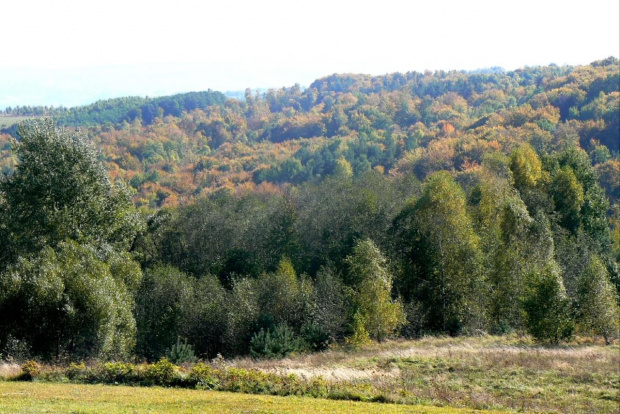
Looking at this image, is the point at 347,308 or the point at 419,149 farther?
the point at 419,149

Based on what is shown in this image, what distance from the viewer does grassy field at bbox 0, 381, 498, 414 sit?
15734 millimetres

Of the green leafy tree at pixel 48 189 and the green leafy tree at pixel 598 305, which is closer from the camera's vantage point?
the green leafy tree at pixel 598 305

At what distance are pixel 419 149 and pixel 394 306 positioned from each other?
11430 cm

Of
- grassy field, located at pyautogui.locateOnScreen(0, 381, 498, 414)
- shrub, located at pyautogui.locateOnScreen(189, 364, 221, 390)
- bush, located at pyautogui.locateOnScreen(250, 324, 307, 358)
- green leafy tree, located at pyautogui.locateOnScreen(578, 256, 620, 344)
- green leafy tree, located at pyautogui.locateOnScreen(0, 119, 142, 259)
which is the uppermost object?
green leafy tree, located at pyautogui.locateOnScreen(0, 119, 142, 259)

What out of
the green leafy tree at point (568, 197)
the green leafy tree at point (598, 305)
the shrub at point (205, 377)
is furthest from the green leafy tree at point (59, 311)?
the green leafy tree at point (568, 197)

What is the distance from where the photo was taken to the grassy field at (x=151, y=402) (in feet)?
51.6

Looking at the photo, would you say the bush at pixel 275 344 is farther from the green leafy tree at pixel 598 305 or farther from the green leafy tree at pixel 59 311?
the green leafy tree at pixel 598 305

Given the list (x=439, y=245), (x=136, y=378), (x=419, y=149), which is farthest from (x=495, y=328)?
(x=419, y=149)

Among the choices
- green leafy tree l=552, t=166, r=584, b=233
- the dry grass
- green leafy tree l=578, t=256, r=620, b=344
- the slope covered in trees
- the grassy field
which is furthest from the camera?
green leafy tree l=552, t=166, r=584, b=233

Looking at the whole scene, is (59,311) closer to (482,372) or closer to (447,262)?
(482,372)

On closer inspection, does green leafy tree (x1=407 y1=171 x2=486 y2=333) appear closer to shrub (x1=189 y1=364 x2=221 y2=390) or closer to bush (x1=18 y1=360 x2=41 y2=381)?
shrub (x1=189 y1=364 x2=221 y2=390)

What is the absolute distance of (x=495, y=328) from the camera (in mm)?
38344

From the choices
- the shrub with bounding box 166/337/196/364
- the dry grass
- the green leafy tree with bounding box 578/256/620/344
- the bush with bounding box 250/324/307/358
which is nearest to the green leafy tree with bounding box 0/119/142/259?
the shrub with bounding box 166/337/196/364

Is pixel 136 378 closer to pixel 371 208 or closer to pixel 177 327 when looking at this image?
pixel 177 327
